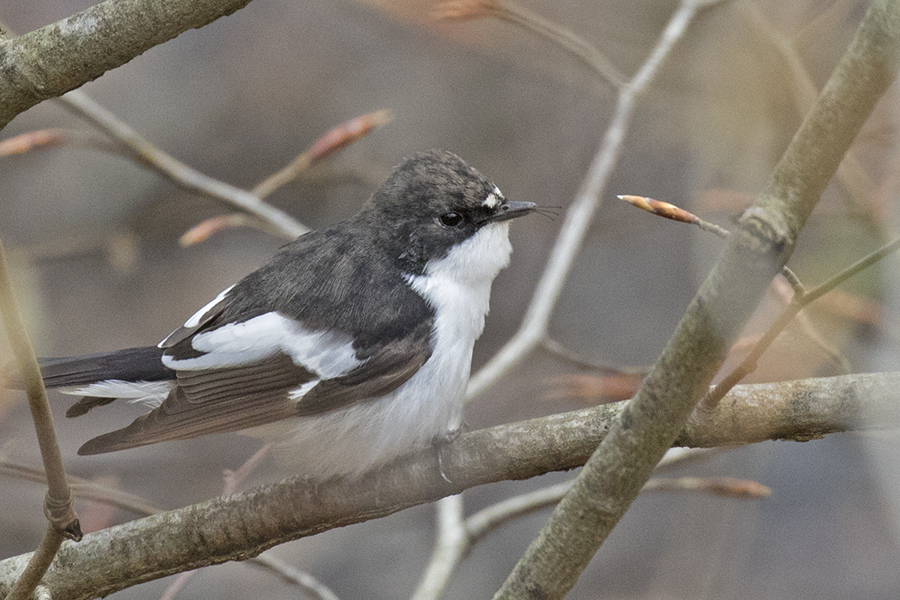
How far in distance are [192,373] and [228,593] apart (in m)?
2.97

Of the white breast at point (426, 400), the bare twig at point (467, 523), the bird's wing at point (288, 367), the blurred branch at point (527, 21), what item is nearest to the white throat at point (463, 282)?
the white breast at point (426, 400)

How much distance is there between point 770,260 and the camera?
1.20 meters

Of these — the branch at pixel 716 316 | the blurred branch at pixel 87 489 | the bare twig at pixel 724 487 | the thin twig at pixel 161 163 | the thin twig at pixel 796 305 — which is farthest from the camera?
the thin twig at pixel 161 163

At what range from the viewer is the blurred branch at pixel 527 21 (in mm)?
2898

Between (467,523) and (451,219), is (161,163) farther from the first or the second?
(467,523)

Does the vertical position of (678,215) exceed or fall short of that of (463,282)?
it falls short

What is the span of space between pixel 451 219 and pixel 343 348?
54 cm

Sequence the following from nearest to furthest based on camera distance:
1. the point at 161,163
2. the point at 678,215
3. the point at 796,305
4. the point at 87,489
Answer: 1. the point at 796,305
2. the point at 678,215
3. the point at 87,489
4. the point at 161,163

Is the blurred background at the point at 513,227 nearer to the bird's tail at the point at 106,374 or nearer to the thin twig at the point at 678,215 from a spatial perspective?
the bird's tail at the point at 106,374

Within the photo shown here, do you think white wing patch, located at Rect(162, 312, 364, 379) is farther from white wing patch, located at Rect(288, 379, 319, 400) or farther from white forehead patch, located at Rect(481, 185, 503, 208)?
white forehead patch, located at Rect(481, 185, 503, 208)

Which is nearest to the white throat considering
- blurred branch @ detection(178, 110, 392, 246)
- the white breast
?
the white breast

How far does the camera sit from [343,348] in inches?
103

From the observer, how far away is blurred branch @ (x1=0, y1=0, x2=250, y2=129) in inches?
70.9

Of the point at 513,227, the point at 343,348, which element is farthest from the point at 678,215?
the point at 513,227
